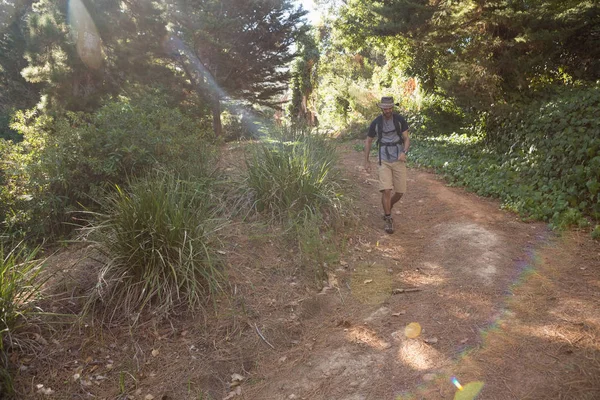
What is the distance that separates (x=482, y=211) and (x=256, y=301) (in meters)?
4.16

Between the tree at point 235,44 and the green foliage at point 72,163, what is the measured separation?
876cm

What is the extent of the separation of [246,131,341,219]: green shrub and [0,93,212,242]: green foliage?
110cm

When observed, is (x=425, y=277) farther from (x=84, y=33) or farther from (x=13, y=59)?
(x=13, y=59)

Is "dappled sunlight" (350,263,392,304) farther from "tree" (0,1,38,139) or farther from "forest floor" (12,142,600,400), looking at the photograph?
"tree" (0,1,38,139)

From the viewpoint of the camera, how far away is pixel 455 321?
3.49 m

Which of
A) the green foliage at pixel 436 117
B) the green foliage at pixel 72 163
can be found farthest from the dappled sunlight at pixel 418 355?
the green foliage at pixel 436 117

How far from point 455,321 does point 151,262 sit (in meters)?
2.96

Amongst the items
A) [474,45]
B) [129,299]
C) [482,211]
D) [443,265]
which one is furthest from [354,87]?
[129,299]

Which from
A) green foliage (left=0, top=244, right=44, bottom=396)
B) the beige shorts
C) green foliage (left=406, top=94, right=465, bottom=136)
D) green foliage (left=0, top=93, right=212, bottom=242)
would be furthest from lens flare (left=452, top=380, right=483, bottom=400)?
green foliage (left=406, top=94, right=465, bottom=136)

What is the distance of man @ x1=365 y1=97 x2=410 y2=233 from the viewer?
19.2 feet

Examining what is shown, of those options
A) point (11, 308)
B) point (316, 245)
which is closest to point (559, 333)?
point (316, 245)

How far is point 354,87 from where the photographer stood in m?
18.8

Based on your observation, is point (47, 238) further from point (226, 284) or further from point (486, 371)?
point (486, 371)

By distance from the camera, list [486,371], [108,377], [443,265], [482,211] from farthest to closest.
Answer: [482,211] < [443,265] < [108,377] < [486,371]
